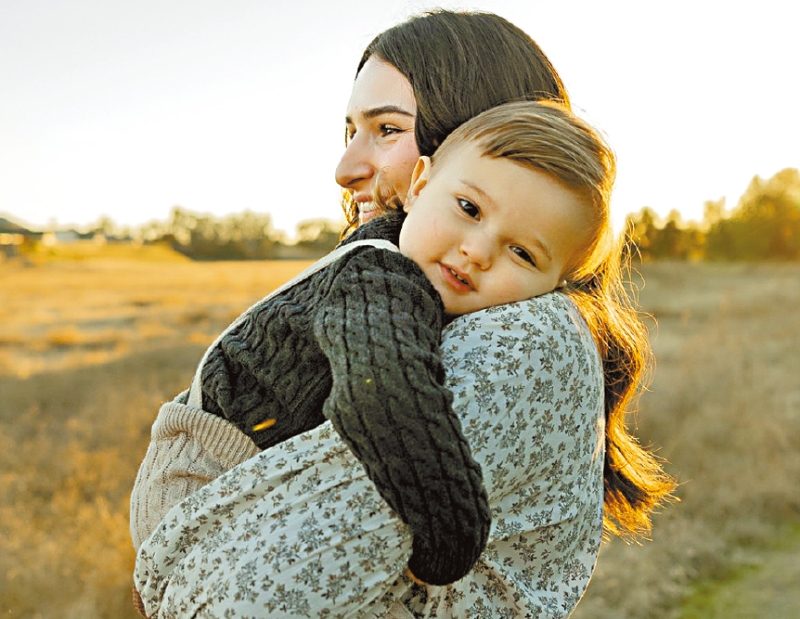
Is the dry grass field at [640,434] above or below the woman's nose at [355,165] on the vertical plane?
below

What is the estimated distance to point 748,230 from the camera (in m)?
32.9

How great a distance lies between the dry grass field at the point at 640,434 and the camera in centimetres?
525

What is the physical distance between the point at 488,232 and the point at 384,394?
1.47ft

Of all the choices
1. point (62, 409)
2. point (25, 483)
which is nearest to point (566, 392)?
point (25, 483)

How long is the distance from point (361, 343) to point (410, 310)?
0.40 feet

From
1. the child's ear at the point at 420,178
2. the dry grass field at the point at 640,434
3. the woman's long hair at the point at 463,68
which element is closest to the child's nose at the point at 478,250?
the child's ear at the point at 420,178

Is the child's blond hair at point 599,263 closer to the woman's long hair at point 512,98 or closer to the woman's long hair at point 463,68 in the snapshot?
the woman's long hair at point 512,98

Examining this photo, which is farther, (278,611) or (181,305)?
(181,305)

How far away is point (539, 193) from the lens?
5.16ft

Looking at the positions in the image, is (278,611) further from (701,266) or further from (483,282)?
(701,266)

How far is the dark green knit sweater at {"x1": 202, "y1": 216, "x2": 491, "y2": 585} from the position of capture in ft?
4.14

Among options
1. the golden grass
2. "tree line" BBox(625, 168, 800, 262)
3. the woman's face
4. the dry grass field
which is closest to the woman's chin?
the woman's face

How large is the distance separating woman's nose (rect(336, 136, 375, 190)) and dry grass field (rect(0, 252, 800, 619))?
368cm

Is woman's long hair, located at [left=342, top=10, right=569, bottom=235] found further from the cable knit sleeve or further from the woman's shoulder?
the cable knit sleeve
